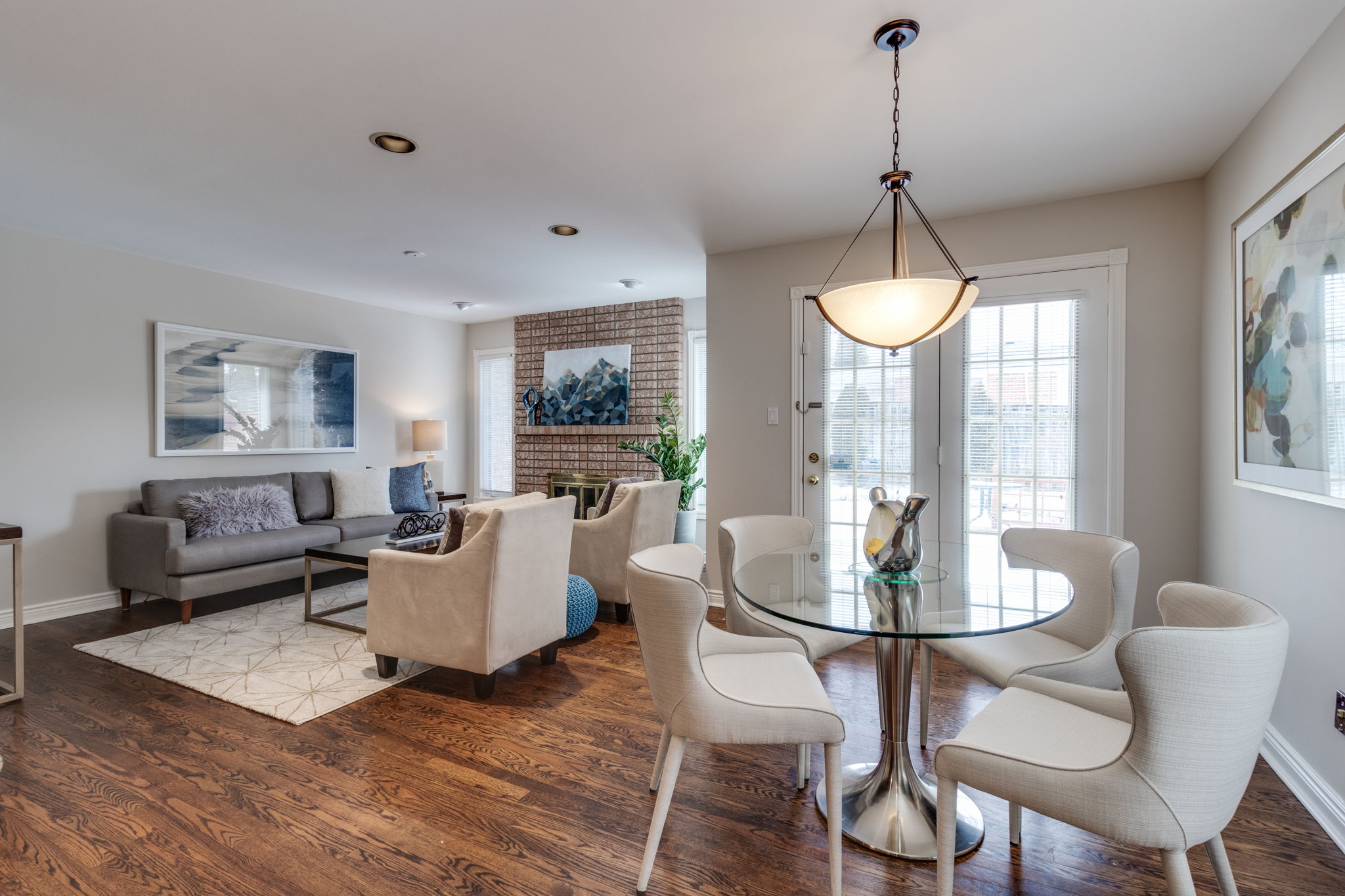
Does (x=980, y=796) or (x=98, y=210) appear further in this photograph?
(x=98, y=210)

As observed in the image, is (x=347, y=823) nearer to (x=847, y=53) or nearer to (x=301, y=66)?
(x=301, y=66)

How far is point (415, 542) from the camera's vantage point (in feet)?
13.0

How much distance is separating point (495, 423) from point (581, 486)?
1529 millimetres

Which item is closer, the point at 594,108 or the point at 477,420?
the point at 594,108

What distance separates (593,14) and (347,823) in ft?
8.10

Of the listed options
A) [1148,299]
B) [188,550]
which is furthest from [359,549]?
[1148,299]

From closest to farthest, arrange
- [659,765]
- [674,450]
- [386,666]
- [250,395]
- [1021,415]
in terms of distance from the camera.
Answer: [659,765], [386,666], [1021,415], [250,395], [674,450]

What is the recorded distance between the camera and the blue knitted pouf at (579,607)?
335 centimetres

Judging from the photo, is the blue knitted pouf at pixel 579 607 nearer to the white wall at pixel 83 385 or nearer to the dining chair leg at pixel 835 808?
the dining chair leg at pixel 835 808

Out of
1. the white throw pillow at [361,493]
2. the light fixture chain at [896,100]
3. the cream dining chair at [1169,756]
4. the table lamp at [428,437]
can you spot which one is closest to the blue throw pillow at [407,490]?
the white throw pillow at [361,493]

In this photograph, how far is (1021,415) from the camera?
131 inches

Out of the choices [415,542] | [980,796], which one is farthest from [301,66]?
[980,796]

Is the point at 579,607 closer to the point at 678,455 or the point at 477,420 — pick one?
the point at 678,455

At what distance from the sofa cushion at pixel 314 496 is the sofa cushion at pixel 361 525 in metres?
0.11
